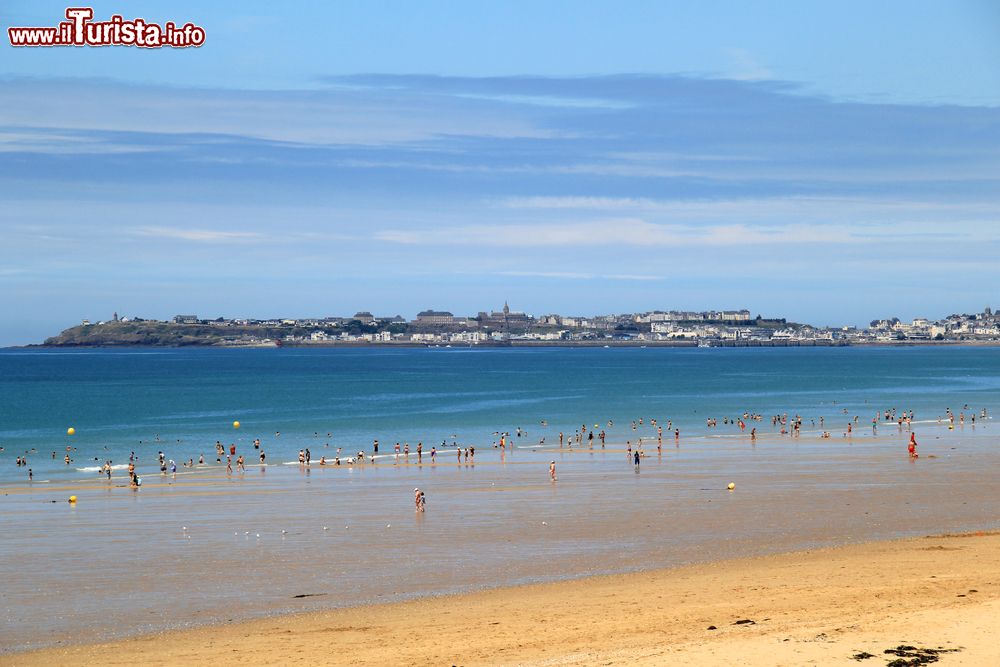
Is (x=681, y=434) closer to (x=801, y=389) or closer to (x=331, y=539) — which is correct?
(x=331, y=539)

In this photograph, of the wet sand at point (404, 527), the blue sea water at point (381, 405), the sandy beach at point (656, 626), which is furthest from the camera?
the blue sea water at point (381, 405)

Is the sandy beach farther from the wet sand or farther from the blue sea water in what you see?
the blue sea water

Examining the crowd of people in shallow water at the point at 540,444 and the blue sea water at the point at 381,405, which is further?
the blue sea water at the point at 381,405

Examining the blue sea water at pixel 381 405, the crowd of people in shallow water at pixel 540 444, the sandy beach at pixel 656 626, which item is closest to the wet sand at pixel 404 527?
the sandy beach at pixel 656 626

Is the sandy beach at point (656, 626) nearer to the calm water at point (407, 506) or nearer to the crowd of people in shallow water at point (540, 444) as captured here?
the calm water at point (407, 506)

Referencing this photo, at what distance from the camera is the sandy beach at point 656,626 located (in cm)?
1608

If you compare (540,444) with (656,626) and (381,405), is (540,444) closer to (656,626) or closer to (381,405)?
(381,405)

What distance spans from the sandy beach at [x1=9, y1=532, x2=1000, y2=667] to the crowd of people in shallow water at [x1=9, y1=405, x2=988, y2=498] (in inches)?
559

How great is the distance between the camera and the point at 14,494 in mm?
41344

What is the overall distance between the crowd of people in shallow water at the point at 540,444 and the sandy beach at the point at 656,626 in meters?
14.2

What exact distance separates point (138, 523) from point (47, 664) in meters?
16.0

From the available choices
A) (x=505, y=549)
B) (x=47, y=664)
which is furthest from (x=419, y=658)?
(x=505, y=549)

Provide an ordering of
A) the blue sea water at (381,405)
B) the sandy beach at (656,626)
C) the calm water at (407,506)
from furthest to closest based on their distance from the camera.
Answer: the blue sea water at (381,405), the calm water at (407,506), the sandy beach at (656,626)

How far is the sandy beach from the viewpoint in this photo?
1608 centimetres
